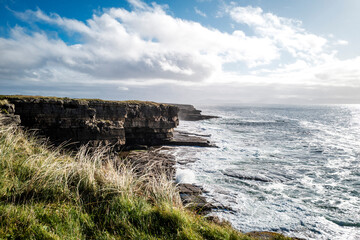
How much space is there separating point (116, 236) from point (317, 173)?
1673 centimetres

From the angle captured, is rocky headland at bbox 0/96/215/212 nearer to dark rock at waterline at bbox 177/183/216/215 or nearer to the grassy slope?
dark rock at waterline at bbox 177/183/216/215

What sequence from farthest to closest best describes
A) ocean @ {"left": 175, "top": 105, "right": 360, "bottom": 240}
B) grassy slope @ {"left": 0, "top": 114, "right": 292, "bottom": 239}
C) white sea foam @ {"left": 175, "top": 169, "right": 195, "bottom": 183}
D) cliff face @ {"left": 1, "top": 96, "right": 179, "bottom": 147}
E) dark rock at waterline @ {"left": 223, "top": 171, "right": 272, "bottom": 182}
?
cliff face @ {"left": 1, "top": 96, "right": 179, "bottom": 147} → dark rock at waterline @ {"left": 223, "top": 171, "right": 272, "bottom": 182} → white sea foam @ {"left": 175, "top": 169, "right": 195, "bottom": 183} → ocean @ {"left": 175, "top": 105, "right": 360, "bottom": 240} → grassy slope @ {"left": 0, "top": 114, "right": 292, "bottom": 239}

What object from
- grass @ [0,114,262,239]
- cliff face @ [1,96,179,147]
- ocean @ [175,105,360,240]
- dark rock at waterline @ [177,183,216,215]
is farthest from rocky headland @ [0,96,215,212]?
grass @ [0,114,262,239]

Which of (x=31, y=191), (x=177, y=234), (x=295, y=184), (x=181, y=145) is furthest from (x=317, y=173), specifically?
(x=31, y=191)

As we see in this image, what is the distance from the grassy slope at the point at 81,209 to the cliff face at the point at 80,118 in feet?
37.7

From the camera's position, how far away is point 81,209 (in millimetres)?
4434

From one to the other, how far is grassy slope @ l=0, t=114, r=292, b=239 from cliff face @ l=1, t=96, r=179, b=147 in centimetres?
1148

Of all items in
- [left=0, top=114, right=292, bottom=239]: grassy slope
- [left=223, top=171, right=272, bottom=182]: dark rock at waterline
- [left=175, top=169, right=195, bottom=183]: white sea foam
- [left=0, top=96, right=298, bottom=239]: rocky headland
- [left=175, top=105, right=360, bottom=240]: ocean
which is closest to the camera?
[left=0, top=114, right=292, bottom=239]: grassy slope

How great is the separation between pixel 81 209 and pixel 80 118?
16.8 metres

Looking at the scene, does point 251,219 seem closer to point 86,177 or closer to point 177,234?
point 177,234

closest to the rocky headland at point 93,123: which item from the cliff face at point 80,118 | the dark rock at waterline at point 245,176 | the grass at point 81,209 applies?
the cliff face at point 80,118

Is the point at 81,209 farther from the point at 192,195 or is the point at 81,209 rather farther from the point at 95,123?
the point at 95,123

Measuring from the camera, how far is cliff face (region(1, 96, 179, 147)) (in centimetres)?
1773

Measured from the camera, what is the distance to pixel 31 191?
472 cm
